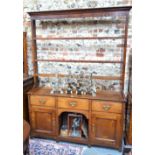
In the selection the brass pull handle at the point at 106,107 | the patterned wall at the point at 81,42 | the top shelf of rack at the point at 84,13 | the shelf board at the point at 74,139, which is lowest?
the shelf board at the point at 74,139

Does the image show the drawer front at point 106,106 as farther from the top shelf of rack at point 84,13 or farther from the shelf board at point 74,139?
the top shelf of rack at point 84,13

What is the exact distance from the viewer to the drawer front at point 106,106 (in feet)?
7.20

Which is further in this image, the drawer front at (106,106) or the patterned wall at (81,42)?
the patterned wall at (81,42)

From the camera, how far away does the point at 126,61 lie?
98.3 inches

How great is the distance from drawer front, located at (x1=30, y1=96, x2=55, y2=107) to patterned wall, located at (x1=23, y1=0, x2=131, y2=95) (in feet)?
1.57

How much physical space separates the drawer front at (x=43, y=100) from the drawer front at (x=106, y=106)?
0.62 meters

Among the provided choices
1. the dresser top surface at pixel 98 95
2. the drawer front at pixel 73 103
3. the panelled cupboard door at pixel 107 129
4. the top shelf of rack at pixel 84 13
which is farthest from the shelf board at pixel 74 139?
the top shelf of rack at pixel 84 13

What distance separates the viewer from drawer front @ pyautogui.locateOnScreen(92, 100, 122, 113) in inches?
86.4

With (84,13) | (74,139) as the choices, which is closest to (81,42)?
(84,13)

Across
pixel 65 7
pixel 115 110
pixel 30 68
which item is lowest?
pixel 115 110

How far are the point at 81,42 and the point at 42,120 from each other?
136 cm
